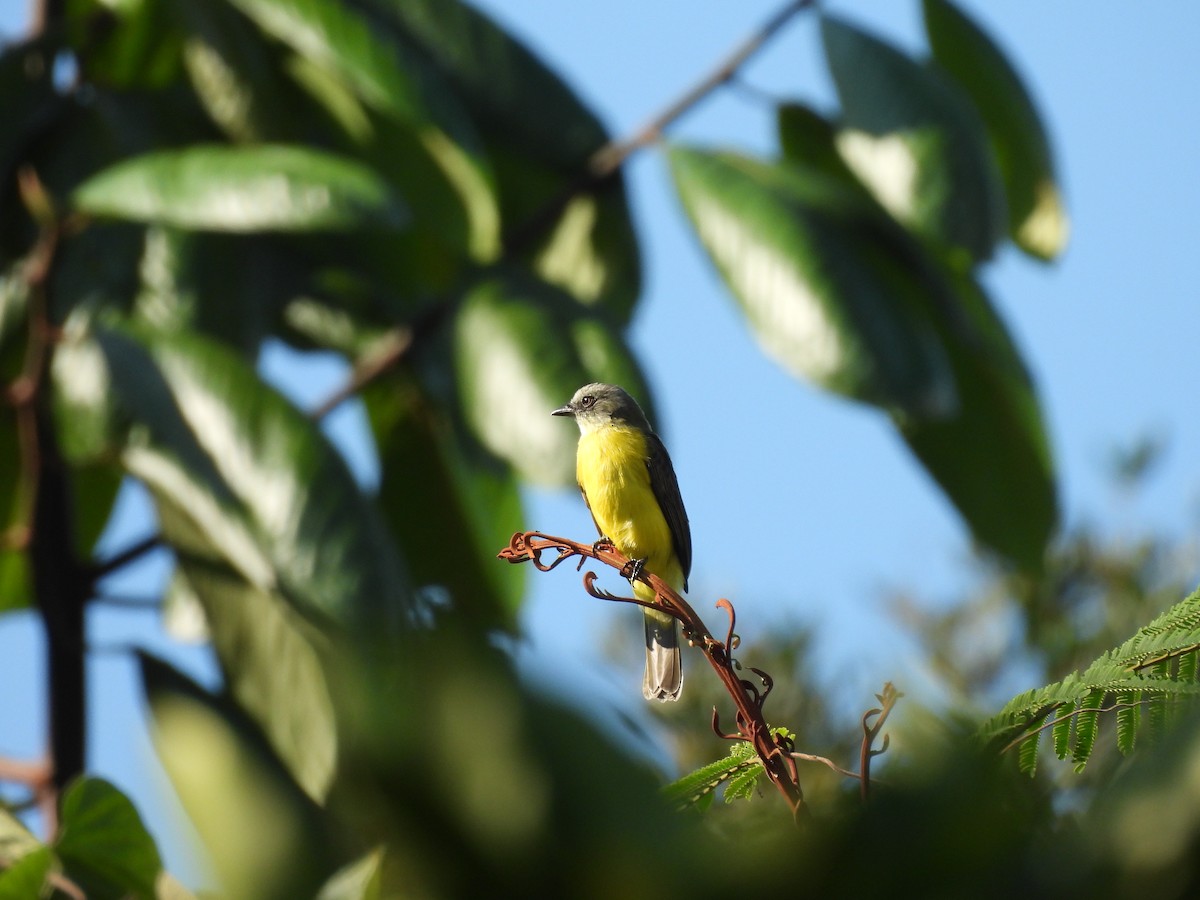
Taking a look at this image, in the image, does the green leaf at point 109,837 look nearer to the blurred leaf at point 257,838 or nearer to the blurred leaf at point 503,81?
the blurred leaf at point 257,838

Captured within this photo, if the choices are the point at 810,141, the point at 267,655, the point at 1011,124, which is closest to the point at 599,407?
the point at 267,655

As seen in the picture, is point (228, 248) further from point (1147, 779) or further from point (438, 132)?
point (1147, 779)

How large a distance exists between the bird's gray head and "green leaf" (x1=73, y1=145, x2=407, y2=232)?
0.75m

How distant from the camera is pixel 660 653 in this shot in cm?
396

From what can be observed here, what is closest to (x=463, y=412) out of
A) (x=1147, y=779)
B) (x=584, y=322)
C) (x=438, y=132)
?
(x=584, y=322)

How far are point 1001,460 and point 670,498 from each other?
6.38 feet

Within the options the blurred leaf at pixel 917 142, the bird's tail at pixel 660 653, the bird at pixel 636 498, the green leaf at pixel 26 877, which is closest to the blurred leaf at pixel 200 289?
the bird at pixel 636 498

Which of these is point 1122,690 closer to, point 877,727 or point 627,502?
point 877,727

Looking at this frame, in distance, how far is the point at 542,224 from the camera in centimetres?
602

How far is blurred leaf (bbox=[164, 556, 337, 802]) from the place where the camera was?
3916 mm

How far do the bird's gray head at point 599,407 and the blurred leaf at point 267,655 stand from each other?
100cm

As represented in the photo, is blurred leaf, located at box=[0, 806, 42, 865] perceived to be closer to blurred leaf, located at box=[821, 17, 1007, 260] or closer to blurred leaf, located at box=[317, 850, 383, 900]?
blurred leaf, located at box=[317, 850, 383, 900]

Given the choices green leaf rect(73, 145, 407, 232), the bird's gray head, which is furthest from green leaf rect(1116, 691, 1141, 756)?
green leaf rect(73, 145, 407, 232)

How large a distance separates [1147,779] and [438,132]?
4370 millimetres
